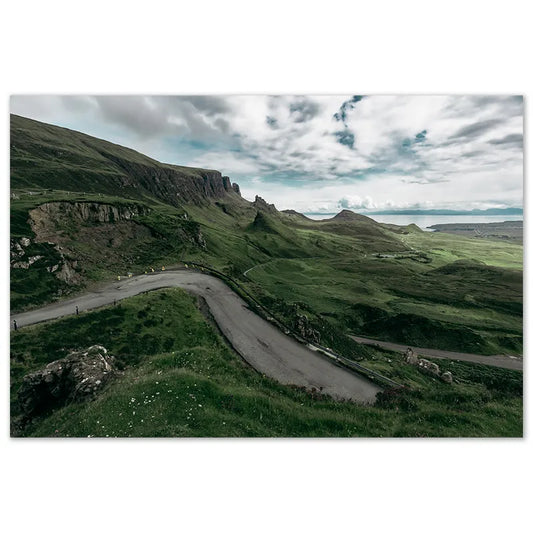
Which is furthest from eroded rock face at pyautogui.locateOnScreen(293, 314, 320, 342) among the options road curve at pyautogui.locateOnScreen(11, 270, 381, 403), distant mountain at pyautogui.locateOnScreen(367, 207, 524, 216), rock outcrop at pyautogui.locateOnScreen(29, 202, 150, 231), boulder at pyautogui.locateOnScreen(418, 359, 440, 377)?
rock outcrop at pyautogui.locateOnScreen(29, 202, 150, 231)

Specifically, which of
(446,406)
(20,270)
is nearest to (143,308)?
(20,270)

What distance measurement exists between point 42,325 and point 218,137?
16951 millimetres

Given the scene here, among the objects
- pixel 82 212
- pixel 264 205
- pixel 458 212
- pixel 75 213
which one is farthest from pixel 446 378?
pixel 264 205

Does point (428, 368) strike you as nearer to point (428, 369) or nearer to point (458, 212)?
point (428, 369)

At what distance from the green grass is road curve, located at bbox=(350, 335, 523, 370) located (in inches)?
852

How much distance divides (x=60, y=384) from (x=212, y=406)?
25.8ft

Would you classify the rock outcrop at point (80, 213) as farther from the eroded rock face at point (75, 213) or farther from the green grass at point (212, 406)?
the green grass at point (212, 406)

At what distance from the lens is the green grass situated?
31.1 ft

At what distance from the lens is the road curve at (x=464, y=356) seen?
1153 inches

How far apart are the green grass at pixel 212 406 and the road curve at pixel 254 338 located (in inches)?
60.5

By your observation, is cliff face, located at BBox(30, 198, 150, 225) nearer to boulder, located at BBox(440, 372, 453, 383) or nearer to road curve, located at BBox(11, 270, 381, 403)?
road curve, located at BBox(11, 270, 381, 403)

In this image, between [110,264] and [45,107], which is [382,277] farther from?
[45,107]

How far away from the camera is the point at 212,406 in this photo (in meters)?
9.85

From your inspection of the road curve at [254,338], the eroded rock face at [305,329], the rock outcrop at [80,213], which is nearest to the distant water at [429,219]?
the eroded rock face at [305,329]
